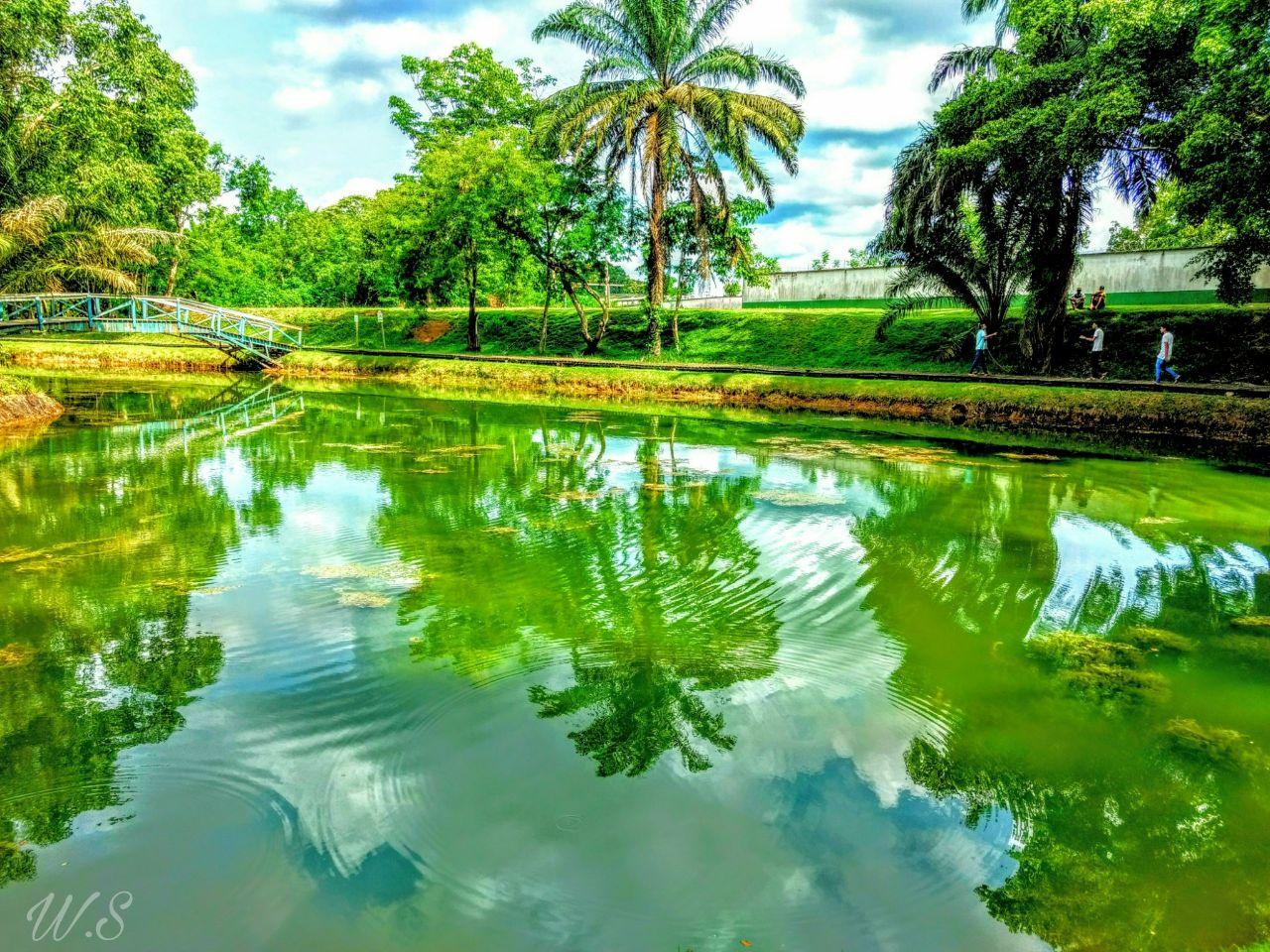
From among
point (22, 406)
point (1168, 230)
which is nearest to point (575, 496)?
point (22, 406)

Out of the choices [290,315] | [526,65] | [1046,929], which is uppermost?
[526,65]

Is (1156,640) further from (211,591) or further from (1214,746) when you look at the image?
(211,591)

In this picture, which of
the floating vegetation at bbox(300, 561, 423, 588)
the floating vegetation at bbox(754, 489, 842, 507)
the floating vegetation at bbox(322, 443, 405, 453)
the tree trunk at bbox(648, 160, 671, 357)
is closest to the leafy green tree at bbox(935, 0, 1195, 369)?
the tree trunk at bbox(648, 160, 671, 357)

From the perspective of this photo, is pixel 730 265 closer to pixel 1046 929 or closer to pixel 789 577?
pixel 789 577

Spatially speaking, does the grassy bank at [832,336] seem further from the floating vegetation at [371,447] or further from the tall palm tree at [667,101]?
the floating vegetation at [371,447]

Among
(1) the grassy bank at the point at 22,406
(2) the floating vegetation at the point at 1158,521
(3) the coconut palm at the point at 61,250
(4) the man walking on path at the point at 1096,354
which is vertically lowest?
(2) the floating vegetation at the point at 1158,521

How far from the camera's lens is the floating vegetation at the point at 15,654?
14.4 ft

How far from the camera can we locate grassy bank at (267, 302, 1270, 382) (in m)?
19.9

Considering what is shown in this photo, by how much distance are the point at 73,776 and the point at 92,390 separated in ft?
71.0

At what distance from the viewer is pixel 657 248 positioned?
23641 mm

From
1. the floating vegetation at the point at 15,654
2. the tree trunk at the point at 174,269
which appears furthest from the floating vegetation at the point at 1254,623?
the tree trunk at the point at 174,269

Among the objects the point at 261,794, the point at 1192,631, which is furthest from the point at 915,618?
the point at 261,794

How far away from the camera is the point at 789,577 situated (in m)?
6.19

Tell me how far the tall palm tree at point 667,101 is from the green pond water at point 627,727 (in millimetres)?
17108
